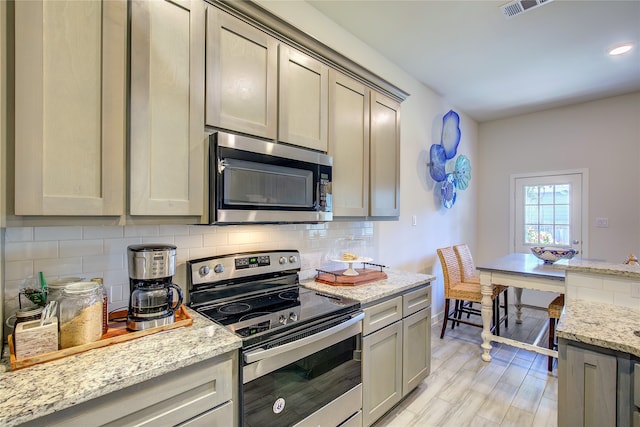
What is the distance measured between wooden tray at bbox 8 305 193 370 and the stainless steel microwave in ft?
1.44

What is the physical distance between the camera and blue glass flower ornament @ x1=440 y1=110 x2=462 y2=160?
140 inches

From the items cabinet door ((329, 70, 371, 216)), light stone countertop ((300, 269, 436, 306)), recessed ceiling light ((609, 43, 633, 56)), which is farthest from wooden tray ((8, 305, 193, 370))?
recessed ceiling light ((609, 43, 633, 56))

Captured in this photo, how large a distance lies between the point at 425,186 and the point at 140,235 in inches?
117

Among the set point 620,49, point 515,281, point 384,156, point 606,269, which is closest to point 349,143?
point 384,156

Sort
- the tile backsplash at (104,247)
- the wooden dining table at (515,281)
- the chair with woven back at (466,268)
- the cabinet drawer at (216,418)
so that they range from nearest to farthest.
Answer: the cabinet drawer at (216,418), the tile backsplash at (104,247), the wooden dining table at (515,281), the chair with woven back at (466,268)

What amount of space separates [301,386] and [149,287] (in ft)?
2.62

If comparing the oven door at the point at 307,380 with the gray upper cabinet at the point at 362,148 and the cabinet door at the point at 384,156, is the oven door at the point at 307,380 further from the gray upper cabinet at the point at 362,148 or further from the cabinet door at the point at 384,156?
the cabinet door at the point at 384,156

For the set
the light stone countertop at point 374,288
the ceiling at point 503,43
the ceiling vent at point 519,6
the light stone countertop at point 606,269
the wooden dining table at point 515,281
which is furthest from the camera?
the wooden dining table at point 515,281

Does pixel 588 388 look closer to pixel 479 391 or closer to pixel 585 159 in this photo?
pixel 479 391

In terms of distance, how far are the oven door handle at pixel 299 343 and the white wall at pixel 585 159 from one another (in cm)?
404

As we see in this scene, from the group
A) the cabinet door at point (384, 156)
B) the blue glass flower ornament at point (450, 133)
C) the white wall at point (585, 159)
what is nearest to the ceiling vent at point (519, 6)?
the cabinet door at point (384, 156)

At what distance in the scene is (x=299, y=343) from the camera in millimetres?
1352

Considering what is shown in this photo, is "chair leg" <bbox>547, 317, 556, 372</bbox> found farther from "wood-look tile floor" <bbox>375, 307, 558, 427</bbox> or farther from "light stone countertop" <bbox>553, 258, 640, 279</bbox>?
"light stone countertop" <bbox>553, 258, 640, 279</bbox>

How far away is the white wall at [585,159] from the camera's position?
3729 millimetres
